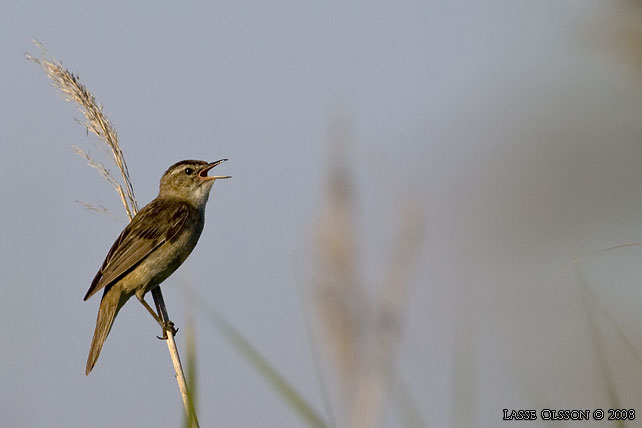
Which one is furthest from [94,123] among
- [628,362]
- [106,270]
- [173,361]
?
[628,362]

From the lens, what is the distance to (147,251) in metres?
4.28

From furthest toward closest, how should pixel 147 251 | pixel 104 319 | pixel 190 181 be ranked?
pixel 190 181 → pixel 147 251 → pixel 104 319

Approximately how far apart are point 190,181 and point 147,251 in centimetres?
76

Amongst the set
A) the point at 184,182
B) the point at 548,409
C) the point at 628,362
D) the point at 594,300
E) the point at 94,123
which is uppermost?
the point at 94,123

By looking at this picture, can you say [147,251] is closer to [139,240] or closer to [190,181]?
[139,240]

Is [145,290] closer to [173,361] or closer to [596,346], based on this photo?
[173,361]

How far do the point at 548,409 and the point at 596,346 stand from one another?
20 centimetres

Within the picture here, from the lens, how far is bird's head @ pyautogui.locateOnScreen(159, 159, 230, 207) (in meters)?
4.84

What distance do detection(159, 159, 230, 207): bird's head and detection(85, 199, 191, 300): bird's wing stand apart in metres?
0.23

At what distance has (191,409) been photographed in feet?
5.79

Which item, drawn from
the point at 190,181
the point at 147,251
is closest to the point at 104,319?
the point at 147,251

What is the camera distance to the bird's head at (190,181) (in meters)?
4.84

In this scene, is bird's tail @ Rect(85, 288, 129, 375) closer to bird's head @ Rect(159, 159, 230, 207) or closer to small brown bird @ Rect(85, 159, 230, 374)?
small brown bird @ Rect(85, 159, 230, 374)

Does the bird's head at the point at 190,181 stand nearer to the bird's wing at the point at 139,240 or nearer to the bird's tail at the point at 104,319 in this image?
the bird's wing at the point at 139,240
